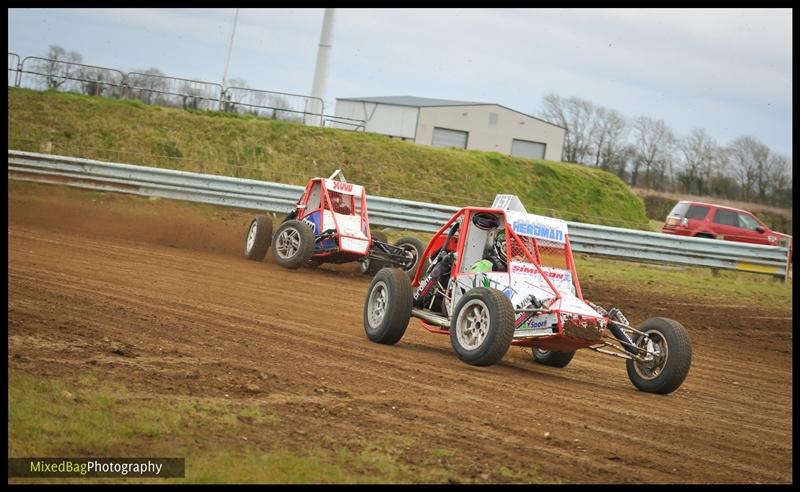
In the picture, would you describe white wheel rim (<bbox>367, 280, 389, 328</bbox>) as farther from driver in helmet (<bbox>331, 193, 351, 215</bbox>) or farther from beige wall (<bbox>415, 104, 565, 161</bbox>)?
beige wall (<bbox>415, 104, 565, 161</bbox>)

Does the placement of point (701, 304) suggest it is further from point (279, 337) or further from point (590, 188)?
point (590, 188)

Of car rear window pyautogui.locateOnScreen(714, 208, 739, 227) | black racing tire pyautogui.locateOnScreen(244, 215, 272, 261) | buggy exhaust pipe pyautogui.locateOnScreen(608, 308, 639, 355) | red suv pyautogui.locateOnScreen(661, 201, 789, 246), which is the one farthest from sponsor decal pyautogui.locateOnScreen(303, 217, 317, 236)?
car rear window pyautogui.locateOnScreen(714, 208, 739, 227)

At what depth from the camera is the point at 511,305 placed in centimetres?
861

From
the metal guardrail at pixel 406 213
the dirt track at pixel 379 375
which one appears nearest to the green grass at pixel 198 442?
the dirt track at pixel 379 375

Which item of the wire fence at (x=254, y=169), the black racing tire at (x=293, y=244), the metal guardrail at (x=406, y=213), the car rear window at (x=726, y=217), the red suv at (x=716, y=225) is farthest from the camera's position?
the car rear window at (x=726, y=217)

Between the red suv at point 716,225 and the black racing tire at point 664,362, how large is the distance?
56.6 feet

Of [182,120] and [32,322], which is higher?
[182,120]

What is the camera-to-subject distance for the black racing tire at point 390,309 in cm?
960

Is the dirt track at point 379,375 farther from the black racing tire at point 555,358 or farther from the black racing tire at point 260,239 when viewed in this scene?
the black racing tire at point 260,239

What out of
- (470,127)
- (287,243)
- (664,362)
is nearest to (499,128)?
(470,127)

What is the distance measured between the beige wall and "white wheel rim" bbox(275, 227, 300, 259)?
25745 millimetres

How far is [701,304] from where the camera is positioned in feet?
55.9
